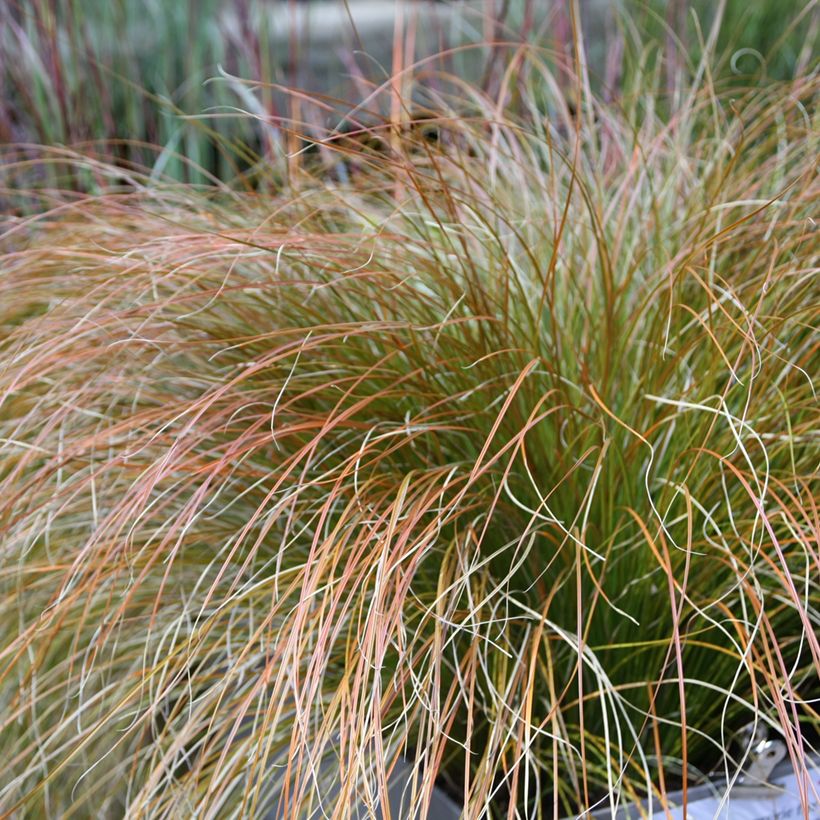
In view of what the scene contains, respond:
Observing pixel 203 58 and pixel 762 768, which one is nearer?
pixel 762 768

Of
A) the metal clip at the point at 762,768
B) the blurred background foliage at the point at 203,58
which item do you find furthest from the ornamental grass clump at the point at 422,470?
the blurred background foliage at the point at 203,58

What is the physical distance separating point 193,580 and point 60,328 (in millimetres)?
232

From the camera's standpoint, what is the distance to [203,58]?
2.01 metres

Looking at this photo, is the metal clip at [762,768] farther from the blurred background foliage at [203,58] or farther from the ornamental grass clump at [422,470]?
the blurred background foliage at [203,58]

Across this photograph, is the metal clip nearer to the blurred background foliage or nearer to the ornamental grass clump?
the ornamental grass clump

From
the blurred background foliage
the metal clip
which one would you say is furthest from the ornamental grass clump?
the blurred background foliage

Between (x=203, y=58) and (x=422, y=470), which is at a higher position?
(x=422, y=470)

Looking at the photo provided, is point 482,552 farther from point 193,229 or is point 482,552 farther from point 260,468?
point 193,229

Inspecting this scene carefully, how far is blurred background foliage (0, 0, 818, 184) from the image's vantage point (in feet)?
5.05

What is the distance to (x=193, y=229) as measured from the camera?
99 cm

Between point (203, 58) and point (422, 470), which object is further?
point (203, 58)

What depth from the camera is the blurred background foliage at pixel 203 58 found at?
154 centimetres

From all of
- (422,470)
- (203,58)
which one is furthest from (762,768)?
(203,58)

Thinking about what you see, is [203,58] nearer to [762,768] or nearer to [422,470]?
[422,470]
